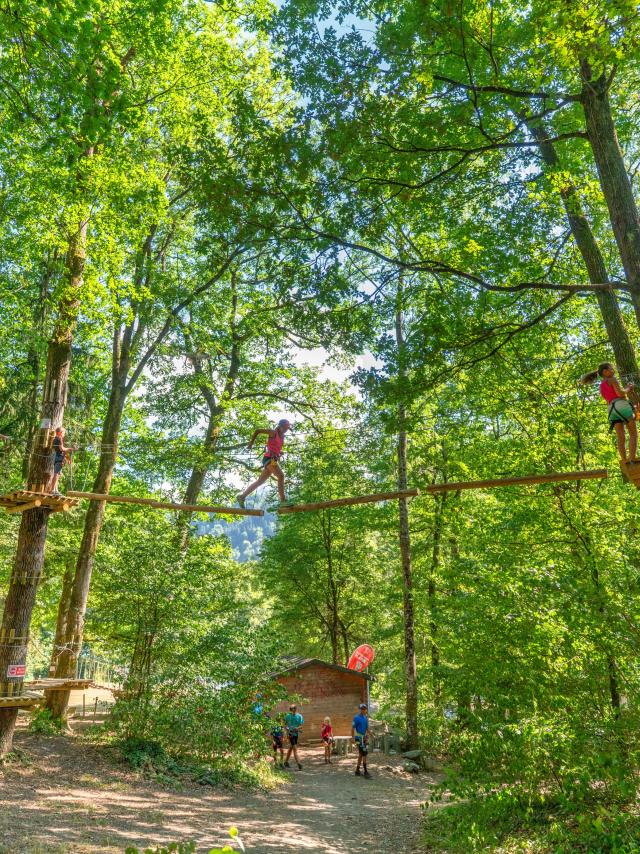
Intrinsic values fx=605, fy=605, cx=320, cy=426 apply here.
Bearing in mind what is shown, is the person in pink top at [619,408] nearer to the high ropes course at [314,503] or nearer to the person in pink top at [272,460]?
the high ropes course at [314,503]

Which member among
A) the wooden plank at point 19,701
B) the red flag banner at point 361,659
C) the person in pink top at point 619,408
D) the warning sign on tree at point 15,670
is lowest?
the wooden plank at point 19,701

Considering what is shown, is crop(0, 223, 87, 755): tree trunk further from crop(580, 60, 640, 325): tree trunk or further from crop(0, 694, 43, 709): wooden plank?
crop(580, 60, 640, 325): tree trunk

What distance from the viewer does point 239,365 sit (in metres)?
18.1

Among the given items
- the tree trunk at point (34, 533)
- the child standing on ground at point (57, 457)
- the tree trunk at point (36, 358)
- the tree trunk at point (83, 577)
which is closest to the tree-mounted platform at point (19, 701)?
the tree trunk at point (34, 533)

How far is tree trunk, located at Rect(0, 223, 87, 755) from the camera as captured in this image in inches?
385

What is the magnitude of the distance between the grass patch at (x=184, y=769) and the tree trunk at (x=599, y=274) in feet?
32.5

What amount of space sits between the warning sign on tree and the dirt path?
136cm

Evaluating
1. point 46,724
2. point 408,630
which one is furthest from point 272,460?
point 408,630

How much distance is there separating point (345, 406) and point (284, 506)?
9.13 meters

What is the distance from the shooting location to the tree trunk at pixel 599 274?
24.9 ft

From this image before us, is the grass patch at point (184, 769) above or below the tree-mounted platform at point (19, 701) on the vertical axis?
below

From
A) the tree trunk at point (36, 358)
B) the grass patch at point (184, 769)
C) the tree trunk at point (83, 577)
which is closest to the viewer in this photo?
the grass patch at point (184, 769)

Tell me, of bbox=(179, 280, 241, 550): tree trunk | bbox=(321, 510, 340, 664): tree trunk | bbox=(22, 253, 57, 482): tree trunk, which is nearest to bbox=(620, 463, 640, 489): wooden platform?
bbox=(179, 280, 241, 550): tree trunk

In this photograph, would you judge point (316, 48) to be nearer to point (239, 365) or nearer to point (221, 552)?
point (239, 365)
